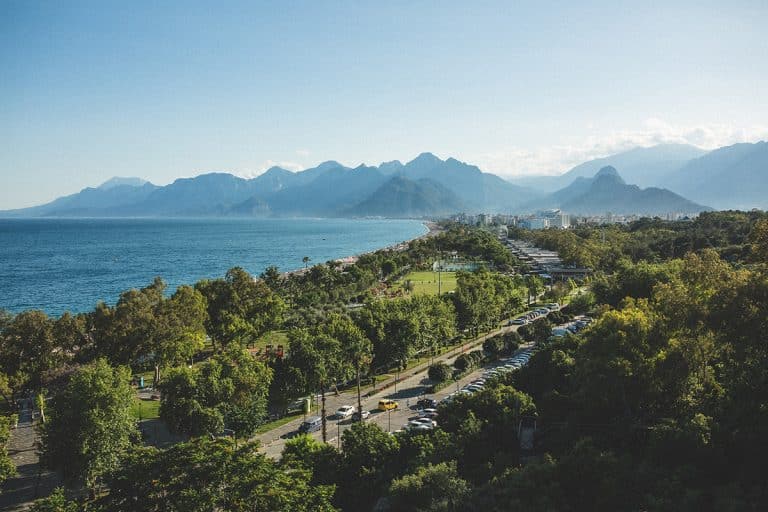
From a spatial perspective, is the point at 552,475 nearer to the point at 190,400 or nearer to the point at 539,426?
the point at 539,426

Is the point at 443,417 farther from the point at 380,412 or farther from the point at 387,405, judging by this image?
the point at 387,405

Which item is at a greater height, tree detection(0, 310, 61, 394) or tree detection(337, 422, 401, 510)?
tree detection(0, 310, 61, 394)

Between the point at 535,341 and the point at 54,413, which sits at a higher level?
the point at 54,413

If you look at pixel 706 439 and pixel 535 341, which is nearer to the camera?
pixel 706 439

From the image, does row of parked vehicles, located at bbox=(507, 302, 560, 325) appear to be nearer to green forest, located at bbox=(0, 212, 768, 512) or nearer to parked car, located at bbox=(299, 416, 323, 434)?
green forest, located at bbox=(0, 212, 768, 512)

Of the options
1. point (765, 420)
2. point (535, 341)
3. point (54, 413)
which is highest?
point (765, 420)

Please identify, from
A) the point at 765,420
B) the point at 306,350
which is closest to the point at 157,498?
the point at 306,350

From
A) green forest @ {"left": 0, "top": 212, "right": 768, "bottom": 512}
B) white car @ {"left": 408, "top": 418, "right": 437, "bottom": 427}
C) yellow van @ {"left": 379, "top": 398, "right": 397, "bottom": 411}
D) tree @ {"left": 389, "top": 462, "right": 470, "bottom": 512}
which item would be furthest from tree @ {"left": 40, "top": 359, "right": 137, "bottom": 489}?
yellow van @ {"left": 379, "top": 398, "right": 397, "bottom": 411}
